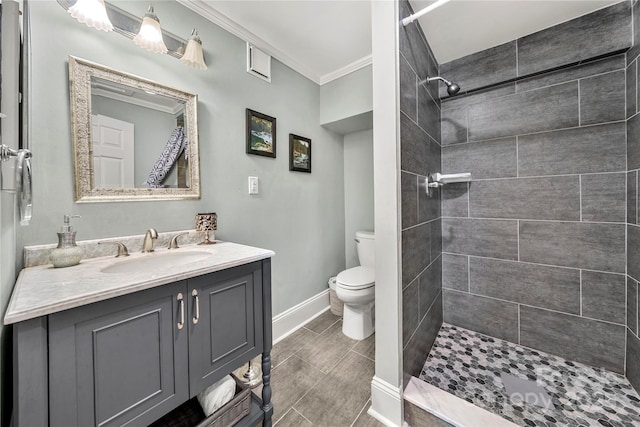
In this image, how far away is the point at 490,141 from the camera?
5.81ft

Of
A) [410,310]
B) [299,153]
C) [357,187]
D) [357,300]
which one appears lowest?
[357,300]

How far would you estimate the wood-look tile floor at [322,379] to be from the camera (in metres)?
1.22

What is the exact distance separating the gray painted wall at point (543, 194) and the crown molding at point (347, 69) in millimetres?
639

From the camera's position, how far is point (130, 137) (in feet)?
3.98

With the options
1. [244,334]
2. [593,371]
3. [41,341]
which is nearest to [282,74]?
[244,334]

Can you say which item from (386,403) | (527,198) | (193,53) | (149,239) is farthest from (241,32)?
(386,403)

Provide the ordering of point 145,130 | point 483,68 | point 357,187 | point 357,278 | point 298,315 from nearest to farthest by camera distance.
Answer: point 145,130, point 483,68, point 357,278, point 298,315, point 357,187

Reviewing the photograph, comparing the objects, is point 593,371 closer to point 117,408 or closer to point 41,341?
point 117,408

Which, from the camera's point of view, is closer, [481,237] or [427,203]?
[427,203]

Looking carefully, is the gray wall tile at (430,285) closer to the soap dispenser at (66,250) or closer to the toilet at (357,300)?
the toilet at (357,300)

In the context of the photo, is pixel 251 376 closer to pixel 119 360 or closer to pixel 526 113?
pixel 119 360

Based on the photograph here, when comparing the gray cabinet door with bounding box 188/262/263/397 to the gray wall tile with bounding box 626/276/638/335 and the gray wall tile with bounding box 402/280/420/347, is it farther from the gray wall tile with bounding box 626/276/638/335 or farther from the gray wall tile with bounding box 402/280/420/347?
the gray wall tile with bounding box 626/276/638/335

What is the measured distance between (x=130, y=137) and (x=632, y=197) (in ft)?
9.12

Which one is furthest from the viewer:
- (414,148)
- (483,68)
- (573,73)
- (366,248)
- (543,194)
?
(366,248)
